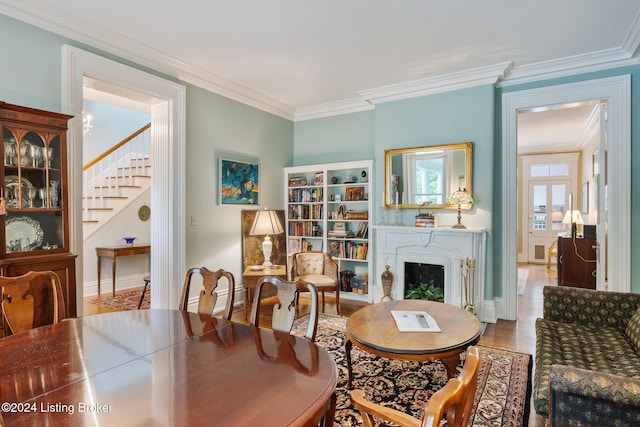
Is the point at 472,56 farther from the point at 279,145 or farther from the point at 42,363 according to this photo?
the point at 42,363

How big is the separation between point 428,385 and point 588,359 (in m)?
0.98

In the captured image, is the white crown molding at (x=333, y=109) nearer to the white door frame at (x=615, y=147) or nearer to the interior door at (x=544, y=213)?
the white door frame at (x=615, y=147)

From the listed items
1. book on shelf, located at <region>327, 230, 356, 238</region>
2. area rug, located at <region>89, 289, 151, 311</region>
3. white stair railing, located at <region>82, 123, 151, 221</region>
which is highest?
white stair railing, located at <region>82, 123, 151, 221</region>

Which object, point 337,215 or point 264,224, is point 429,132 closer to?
point 337,215

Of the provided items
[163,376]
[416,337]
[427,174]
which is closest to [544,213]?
[427,174]

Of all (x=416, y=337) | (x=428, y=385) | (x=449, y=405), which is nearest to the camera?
(x=449, y=405)

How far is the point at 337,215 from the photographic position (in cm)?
531

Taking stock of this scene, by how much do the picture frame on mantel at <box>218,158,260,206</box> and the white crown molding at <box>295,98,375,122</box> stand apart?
3.88 ft

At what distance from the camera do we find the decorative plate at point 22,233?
8.33 feet

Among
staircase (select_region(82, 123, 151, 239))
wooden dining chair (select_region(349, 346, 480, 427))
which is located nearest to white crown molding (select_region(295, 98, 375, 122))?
staircase (select_region(82, 123, 151, 239))

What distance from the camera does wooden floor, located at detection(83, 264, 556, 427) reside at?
333cm

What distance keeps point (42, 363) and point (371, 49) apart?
343cm

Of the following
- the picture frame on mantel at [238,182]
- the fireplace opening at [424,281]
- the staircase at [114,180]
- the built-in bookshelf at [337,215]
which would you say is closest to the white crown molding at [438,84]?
the built-in bookshelf at [337,215]

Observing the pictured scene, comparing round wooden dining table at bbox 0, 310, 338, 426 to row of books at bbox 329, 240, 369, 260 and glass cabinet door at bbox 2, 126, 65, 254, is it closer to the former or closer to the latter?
glass cabinet door at bbox 2, 126, 65, 254
